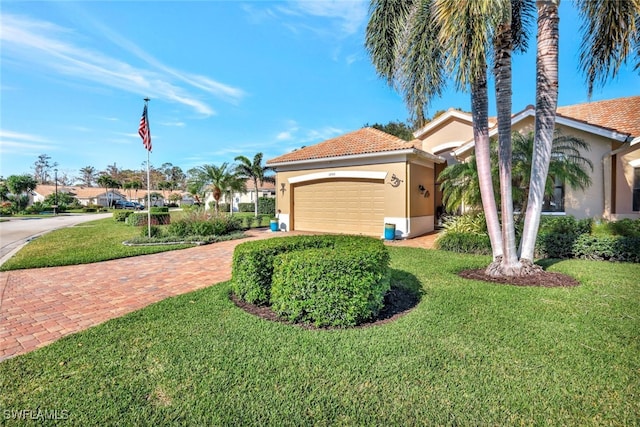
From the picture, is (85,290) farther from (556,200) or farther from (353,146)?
(556,200)

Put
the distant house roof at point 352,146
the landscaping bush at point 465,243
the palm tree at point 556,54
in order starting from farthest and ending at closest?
the distant house roof at point 352,146
the landscaping bush at point 465,243
the palm tree at point 556,54

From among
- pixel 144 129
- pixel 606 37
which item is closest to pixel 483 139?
pixel 606 37

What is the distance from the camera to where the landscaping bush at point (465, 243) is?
9.70 meters

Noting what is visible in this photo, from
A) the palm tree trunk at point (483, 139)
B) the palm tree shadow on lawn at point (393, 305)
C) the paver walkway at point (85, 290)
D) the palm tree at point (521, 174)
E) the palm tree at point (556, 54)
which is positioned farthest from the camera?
the palm tree at point (521, 174)

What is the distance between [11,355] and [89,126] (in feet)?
56.1

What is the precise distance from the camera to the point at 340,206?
15094mm

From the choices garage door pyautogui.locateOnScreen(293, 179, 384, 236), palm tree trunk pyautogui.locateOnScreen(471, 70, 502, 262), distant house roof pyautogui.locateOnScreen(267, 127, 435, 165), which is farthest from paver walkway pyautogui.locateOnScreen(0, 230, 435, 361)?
distant house roof pyautogui.locateOnScreen(267, 127, 435, 165)

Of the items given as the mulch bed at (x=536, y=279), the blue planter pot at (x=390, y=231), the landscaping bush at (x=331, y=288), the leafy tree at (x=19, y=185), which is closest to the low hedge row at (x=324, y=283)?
the landscaping bush at (x=331, y=288)

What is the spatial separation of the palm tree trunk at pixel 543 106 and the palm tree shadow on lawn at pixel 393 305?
3.11m

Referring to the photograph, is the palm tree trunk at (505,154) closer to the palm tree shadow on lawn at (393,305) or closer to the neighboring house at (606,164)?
the palm tree shadow on lawn at (393,305)

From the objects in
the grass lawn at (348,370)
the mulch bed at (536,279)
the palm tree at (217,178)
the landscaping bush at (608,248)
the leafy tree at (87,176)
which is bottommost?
the grass lawn at (348,370)

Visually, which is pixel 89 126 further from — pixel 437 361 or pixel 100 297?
pixel 437 361

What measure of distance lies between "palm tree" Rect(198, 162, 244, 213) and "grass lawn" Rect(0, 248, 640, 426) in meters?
18.2

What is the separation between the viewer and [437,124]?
1705cm
